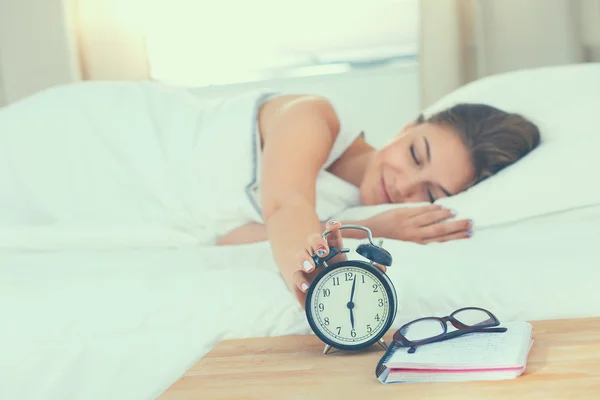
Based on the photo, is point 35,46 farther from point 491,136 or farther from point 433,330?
point 433,330

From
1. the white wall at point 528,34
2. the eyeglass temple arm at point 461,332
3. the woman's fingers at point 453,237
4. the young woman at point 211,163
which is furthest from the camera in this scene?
the white wall at point 528,34

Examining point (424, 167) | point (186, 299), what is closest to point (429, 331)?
point (186, 299)

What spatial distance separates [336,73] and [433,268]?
1549 millimetres

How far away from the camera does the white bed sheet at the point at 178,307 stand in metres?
1.07

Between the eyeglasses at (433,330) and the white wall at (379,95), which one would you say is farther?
the white wall at (379,95)

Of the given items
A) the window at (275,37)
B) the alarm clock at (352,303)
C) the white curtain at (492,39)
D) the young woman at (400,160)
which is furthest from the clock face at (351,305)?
the window at (275,37)

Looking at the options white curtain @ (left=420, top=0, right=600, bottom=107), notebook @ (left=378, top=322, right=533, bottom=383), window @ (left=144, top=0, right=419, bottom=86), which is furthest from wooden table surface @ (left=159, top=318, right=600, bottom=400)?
window @ (left=144, top=0, right=419, bottom=86)

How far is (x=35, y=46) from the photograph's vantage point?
267cm

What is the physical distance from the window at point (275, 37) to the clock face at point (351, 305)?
1.86m

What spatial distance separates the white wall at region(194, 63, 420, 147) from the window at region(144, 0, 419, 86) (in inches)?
3.9

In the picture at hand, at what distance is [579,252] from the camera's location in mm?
1197

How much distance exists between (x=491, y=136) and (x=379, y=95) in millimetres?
1034

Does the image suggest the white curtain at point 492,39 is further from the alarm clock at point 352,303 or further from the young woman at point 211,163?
the alarm clock at point 352,303

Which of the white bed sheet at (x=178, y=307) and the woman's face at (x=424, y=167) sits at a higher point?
the woman's face at (x=424, y=167)
